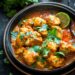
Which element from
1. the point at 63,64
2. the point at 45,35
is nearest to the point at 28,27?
the point at 45,35

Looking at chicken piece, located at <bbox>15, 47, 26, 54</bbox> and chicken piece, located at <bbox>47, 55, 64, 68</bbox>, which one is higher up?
chicken piece, located at <bbox>15, 47, 26, 54</bbox>

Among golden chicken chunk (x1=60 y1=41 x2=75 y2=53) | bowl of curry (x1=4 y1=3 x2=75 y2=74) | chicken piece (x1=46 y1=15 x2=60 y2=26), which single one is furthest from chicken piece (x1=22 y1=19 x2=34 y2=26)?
golden chicken chunk (x1=60 y1=41 x2=75 y2=53)

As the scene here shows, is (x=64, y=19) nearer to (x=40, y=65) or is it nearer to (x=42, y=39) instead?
(x=42, y=39)

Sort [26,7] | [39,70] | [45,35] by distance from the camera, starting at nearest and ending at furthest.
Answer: [39,70], [45,35], [26,7]

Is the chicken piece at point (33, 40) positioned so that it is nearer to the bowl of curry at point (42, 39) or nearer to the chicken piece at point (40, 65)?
the bowl of curry at point (42, 39)

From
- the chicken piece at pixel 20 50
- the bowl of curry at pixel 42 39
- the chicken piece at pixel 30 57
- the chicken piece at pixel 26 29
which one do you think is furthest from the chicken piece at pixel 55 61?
the chicken piece at pixel 26 29

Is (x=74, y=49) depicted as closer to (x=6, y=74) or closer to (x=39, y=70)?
(x=39, y=70)

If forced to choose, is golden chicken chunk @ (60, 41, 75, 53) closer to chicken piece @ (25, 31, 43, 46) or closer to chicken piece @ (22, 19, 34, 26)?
chicken piece @ (25, 31, 43, 46)

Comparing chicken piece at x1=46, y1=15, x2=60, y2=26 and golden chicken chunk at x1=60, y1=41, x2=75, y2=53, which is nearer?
golden chicken chunk at x1=60, y1=41, x2=75, y2=53
